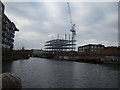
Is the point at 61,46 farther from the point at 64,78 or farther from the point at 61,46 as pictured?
the point at 64,78

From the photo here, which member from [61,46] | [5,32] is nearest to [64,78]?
A: [5,32]

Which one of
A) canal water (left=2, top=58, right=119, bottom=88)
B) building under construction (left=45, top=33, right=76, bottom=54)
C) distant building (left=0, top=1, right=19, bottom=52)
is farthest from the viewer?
building under construction (left=45, top=33, right=76, bottom=54)

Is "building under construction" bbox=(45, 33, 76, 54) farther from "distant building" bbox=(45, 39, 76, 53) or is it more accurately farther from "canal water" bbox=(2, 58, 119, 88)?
"canal water" bbox=(2, 58, 119, 88)

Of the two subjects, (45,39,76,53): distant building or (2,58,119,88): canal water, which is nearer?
(2,58,119,88): canal water

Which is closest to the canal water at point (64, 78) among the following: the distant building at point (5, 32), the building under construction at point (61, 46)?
the distant building at point (5, 32)

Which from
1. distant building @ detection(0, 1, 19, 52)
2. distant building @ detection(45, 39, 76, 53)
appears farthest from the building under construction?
distant building @ detection(0, 1, 19, 52)

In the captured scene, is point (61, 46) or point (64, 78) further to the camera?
point (61, 46)

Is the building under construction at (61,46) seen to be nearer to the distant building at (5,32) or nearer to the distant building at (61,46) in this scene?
the distant building at (61,46)

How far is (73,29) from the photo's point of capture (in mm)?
150625

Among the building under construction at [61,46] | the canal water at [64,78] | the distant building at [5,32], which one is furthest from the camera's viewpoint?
the building under construction at [61,46]

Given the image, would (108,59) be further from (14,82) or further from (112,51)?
(14,82)

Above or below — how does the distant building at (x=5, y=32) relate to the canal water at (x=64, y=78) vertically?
Answer: above

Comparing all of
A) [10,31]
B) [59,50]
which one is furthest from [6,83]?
[59,50]

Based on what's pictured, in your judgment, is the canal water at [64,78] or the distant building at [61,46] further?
the distant building at [61,46]
